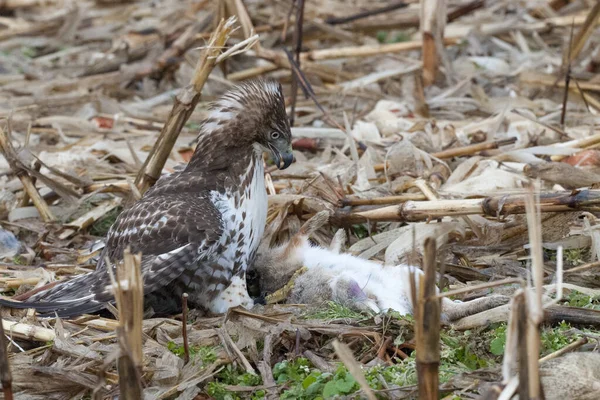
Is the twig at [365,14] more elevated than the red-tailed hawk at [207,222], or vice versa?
the twig at [365,14]

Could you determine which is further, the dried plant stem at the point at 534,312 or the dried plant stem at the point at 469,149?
the dried plant stem at the point at 469,149

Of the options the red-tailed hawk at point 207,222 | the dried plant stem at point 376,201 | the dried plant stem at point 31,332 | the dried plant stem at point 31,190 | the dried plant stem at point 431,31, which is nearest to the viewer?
the dried plant stem at point 31,332

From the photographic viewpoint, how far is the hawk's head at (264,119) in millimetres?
5012

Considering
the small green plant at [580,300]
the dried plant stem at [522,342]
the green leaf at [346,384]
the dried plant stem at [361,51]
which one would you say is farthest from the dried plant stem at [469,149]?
the dried plant stem at [522,342]

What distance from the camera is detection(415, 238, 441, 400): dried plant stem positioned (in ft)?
9.12

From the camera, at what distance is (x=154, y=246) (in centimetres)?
449

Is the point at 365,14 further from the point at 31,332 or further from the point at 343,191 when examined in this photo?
the point at 31,332

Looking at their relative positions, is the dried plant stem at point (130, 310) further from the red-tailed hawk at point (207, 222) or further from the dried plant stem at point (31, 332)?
the red-tailed hawk at point (207, 222)

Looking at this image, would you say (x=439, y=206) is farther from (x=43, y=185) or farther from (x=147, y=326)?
(x=43, y=185)

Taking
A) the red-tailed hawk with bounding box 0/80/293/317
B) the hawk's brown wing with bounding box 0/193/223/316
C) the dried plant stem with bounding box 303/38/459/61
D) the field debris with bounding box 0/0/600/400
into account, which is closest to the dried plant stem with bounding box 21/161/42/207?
the field debris with bounding box 0/0/600/400

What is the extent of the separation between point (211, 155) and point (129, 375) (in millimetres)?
2233

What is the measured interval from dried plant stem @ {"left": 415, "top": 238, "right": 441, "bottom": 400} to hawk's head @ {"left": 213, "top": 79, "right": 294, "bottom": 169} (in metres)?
2.31

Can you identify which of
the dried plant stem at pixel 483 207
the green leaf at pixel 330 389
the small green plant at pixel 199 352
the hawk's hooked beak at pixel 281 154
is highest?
the hawk's hooked beak at pixel 281 154

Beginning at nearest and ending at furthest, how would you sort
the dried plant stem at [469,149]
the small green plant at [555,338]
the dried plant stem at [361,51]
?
the small green plant at [555,338] → the dried plant stem at [469,149] → the dried plant stem at [361,51]
